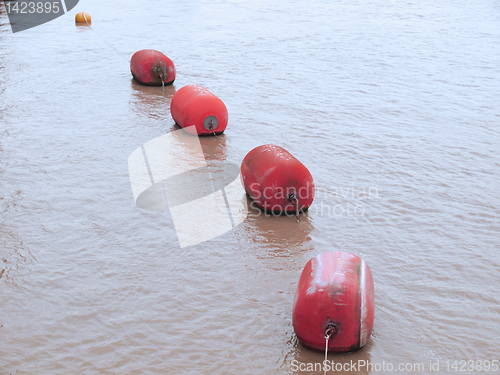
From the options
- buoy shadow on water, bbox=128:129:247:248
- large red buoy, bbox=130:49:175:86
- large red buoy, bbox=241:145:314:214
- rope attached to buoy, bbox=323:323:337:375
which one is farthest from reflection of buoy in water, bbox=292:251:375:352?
large red buoy, bbox=130:49:175:86

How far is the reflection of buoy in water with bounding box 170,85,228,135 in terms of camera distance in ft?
34.1

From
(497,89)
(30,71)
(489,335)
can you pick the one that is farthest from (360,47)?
(489,335)

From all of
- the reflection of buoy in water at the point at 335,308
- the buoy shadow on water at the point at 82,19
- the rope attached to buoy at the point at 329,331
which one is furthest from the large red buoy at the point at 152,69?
the rope attached to buoy at the point at 329,331

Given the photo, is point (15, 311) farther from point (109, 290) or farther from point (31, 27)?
point (31, 27)

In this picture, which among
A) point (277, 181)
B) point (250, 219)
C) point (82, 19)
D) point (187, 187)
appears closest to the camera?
point (277, 181)

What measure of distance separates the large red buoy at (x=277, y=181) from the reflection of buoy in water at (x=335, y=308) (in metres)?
2.31

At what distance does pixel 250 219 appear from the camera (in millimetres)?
7777

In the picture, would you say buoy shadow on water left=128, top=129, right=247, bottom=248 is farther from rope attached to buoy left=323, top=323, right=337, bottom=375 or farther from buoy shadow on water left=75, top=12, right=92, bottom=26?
buoy shadow on water left=75, top=12, right=92, bottom=26

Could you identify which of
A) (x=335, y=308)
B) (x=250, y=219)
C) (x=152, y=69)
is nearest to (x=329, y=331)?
(x=335, y=308)

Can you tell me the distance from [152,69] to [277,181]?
776 centimetres

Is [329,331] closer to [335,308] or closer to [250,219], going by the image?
[335,308]

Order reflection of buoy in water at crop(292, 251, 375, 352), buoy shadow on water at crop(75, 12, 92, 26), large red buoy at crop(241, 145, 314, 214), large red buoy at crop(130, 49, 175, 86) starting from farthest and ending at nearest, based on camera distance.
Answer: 1. buoy shadow on water at crop(75, 12, 92, 26)
2. large red buoy at crop(130, 49, 175, 86)
3. large red buoy at crop(241, 145, 314, 214)
4. reflection of buoy in water at crop(292, 251, 375, 352)

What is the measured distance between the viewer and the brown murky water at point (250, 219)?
540 centimetres

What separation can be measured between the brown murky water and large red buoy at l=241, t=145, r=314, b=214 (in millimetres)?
354
